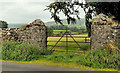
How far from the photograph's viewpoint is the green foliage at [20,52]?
12.7 m

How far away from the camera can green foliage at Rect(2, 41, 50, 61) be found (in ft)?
41.7

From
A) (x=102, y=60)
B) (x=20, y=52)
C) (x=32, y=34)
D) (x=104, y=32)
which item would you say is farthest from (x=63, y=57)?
(x=104, y=32)

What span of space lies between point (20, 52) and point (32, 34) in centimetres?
218

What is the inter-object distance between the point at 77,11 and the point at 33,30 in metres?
9.67

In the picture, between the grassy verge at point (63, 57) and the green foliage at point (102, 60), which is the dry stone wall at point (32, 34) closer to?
the grassy verge at point (63, 57)

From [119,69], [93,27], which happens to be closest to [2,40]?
[93,27]

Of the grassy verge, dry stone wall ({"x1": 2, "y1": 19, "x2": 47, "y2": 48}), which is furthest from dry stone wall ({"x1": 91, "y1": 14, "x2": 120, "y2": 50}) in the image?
dry stone wall ({"x1": 2, "y1": 19, "x2": 47, "y2": 48})

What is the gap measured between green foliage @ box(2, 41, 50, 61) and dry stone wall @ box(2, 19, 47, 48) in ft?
2.21

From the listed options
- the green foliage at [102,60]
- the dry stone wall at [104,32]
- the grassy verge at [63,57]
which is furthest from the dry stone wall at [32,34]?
the dry stone wall at [104,32]

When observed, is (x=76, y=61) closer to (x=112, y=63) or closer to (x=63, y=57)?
(x=63, y=57)

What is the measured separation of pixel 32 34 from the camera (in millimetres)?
14227

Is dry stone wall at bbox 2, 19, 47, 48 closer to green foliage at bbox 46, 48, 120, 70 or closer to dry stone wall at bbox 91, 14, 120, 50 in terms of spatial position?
green foliage at bbox 46, 48, 120, 70

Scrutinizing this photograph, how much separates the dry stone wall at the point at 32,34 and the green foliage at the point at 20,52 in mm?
673

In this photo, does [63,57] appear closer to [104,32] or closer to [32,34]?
[32,34]
